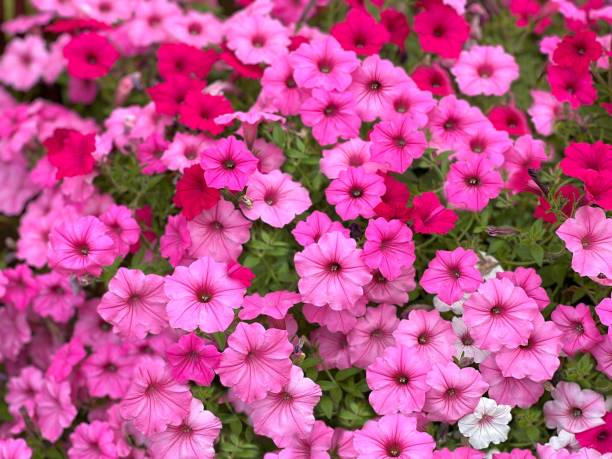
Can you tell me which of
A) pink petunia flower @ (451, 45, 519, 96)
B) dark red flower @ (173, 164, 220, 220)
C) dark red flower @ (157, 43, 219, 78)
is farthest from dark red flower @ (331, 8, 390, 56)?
dark red flower @ (173, 164, 220, 220)

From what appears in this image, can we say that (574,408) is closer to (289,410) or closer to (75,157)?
(289,410)

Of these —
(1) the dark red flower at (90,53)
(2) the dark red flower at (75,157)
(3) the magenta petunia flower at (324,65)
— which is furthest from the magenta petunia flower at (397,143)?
(1) the dark red flower at (90,53)

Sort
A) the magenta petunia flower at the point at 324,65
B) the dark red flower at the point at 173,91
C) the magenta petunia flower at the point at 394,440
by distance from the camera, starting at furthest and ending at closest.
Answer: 1. the dark red flower at the point at 173,91
2. the magenta petunia flower at the point at 324,65
3. the magenta petunia flower at the point at 394,440

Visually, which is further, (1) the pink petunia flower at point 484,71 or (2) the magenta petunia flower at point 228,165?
(1) the pink petunia flower at point 484,71

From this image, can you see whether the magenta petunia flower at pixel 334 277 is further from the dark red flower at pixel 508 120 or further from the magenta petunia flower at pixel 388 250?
the dark red flower at pixel 508 120

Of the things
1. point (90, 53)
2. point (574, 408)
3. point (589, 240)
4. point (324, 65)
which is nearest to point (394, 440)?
point (574, 408)

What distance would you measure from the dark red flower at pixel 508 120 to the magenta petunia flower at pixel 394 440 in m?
0.64

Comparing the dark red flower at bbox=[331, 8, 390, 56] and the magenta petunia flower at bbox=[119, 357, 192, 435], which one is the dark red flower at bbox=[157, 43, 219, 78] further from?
the magenta petunia flower at bbox=[119, 357, 192, 435]

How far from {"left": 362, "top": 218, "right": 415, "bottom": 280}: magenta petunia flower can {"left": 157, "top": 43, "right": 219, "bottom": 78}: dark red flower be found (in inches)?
23.0

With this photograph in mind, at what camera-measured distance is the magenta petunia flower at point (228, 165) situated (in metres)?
1.14

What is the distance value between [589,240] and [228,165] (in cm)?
59

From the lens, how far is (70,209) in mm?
1472

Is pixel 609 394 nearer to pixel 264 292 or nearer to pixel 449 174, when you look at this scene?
pixel 449 174

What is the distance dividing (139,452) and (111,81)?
94 centimetres
